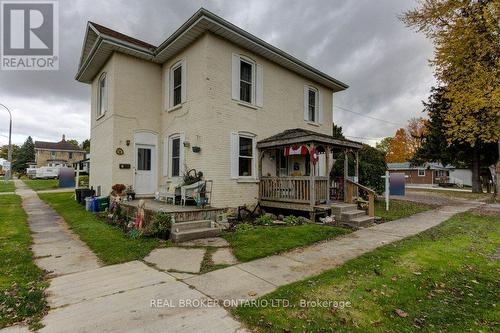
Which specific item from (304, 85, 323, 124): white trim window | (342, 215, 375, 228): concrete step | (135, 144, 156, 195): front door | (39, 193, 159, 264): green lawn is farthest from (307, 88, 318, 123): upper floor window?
(39, 193, 159, 264): green lawn

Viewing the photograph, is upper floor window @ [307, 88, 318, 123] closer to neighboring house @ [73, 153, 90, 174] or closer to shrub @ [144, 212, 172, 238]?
shrub @ [144, 212, 172, 238]

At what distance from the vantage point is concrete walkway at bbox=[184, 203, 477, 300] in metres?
3.92

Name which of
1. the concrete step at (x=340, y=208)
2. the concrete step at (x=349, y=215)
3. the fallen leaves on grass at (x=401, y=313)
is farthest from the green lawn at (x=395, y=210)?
the fallen leaves on grass at (x=401, y=313)

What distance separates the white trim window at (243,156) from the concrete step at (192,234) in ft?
9.52

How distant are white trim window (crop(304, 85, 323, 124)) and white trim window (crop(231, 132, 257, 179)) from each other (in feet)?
13.5

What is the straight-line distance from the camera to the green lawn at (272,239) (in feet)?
18.8

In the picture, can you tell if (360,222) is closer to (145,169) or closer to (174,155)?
(174,155)

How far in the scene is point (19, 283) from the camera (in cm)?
401

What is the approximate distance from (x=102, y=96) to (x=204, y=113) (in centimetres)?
652

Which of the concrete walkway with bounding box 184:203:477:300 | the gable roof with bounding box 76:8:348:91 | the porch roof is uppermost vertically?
the gable roof with bounding box 76:8:348:91

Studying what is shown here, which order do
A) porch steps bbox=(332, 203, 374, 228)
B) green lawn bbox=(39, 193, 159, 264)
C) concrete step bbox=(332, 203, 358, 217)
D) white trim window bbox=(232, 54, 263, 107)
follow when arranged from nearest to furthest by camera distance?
green lawn bbox=(39, 193, 159, 264), porch steps bbox=(332, 203, 374, 228), concrete step bbox=(332, 203, 358, 217), white trim window bbox=(232, 54, 263, 107)

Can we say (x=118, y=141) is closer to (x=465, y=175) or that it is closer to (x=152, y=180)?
(x=152, y=180)

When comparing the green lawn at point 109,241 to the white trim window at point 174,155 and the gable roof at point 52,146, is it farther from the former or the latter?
the gable roof at point 52,146

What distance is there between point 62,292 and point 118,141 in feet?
25.2
